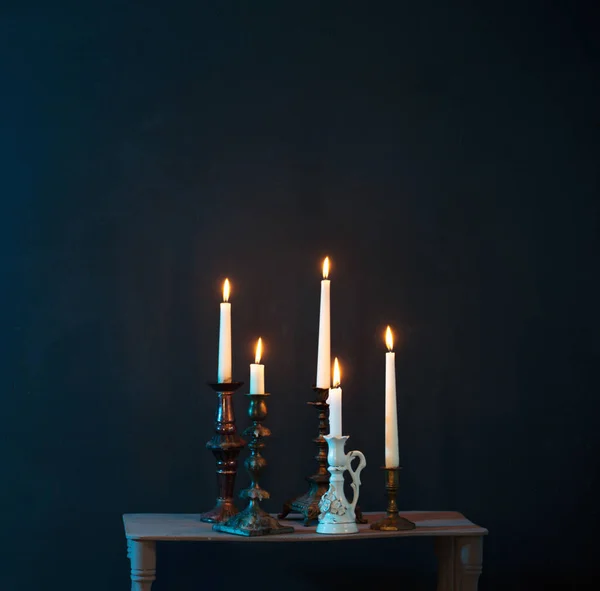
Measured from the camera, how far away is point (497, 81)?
7.89 feet

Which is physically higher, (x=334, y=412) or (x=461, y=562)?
(x=334, y=412)

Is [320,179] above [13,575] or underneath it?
above

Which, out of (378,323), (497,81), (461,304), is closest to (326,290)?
(378,323)

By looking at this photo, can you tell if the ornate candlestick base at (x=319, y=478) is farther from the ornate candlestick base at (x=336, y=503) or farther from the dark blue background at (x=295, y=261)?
the dark blue background at (x=295, y=261)

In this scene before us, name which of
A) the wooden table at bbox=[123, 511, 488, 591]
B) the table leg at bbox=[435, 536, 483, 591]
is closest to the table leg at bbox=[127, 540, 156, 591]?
the wooden table at bbox=[123, 511, 488, 591]

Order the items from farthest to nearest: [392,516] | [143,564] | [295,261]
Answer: [295,261] → [392,516] → [143,564]

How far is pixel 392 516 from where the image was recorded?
6.29 feet

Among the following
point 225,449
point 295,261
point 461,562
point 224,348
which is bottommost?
point 461,562

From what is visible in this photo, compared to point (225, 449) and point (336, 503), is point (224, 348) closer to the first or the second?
point (225, 449)

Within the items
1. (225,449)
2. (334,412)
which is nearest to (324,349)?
(334,412)

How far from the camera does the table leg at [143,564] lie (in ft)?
5.90

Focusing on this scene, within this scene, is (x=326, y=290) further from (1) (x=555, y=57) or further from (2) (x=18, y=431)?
(1) (x=555, y=57)

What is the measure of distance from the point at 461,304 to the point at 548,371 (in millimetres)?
269

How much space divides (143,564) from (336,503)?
0.38 m
